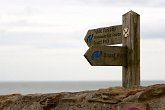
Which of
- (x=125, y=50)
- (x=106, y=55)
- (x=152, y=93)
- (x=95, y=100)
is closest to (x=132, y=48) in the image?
(x=125, y=50)

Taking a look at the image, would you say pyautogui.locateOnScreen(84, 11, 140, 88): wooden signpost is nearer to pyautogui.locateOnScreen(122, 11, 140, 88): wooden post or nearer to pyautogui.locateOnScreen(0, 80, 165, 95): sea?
pyautogui.locateOnScreen(122, 11, 140, 88): wooden post

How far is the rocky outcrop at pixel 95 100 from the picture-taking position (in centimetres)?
482

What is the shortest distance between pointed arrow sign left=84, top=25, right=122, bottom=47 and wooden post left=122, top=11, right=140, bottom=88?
10cm

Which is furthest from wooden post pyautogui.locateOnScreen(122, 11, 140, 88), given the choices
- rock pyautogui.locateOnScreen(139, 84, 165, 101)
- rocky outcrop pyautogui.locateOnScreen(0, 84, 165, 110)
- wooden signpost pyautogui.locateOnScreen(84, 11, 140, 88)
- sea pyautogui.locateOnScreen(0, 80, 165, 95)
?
sea pyautogui.locateOnScreen(0, 80, 165, 95)

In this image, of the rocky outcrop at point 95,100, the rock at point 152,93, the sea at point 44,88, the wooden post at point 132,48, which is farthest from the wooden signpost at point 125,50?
the sea at point 44,88

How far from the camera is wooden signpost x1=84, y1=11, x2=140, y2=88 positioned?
6.04 m

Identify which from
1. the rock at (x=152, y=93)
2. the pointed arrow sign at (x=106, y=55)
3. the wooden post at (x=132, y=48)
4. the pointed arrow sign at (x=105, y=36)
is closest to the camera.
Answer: the rock at (x=152, y=93)

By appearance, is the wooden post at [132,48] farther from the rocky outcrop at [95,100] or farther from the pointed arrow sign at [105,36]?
the rocky outcrop at [95,100]

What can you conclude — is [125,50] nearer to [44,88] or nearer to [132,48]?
[132,48]

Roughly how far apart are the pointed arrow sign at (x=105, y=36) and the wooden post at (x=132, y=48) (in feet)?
0.33

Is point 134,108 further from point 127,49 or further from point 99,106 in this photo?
point 127,49

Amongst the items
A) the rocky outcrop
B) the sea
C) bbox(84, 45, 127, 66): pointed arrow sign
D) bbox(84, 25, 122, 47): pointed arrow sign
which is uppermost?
the sea

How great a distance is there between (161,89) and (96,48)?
137 cm

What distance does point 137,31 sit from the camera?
6215 mm
